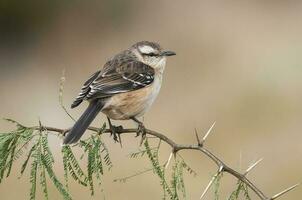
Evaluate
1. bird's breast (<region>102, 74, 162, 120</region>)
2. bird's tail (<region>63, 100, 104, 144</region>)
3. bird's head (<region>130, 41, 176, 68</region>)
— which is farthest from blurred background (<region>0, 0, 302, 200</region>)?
bird's tail (<region>63, 100, 104, 144</region>)

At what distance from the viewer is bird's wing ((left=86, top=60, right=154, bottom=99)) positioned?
5.89 m

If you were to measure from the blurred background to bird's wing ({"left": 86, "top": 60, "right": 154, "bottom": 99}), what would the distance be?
4.83 meters

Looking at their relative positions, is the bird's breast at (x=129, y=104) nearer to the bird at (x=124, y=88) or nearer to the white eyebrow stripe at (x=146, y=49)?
the bird at (x=124, y=88)

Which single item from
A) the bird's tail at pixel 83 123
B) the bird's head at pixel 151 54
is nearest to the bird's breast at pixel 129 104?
the bird's tail at pixel 83 123

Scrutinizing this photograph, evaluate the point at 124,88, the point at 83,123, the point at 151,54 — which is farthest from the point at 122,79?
the point at 83,123

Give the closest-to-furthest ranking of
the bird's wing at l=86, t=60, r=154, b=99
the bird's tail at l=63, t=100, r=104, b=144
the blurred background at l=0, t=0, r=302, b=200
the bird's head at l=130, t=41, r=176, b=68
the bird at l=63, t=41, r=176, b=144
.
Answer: the bird's tail at l=63, t=100, r=104, b=144
the bird at l=63, t=41, r=176, b=144
the bird's wing at l=86, t=60, r=154, b=99
the bird's head at l=130, t=41, r=176, b=68
the blurred background at l=0, t=0, r=302, b=200

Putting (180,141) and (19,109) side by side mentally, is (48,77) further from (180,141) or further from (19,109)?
(180,141)

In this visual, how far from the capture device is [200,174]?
13.1 meters

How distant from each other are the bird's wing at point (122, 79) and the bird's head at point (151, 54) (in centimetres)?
18

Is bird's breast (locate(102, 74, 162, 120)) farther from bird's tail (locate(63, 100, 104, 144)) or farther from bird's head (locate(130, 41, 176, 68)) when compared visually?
bird's head (locate(130, 41, 176, 68))

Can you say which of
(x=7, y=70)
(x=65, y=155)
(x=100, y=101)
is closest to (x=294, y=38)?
(x=7, y=70)

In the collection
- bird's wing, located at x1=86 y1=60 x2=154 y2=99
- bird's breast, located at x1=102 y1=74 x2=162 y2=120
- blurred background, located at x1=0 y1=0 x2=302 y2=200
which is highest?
bird's wing, located at x1=86 y1=60 x2=154 y2=99

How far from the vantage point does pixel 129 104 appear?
19.9 feet

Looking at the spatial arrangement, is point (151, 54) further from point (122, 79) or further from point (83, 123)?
point (83, 123)
